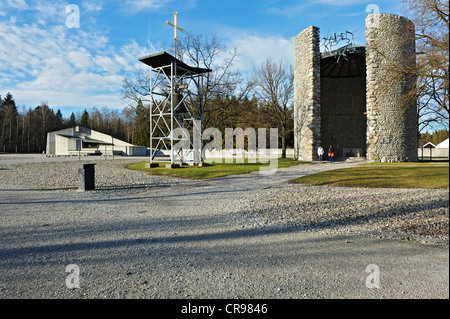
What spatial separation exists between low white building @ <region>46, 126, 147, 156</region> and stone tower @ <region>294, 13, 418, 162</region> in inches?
1558

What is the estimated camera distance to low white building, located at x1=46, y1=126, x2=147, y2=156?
55.2 m

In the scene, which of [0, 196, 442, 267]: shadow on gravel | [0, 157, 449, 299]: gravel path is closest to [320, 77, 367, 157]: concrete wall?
[0, 157, 449, 299]: gravel path

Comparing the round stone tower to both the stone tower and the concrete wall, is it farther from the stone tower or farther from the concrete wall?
the concrete wall

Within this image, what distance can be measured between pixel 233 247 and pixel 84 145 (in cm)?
6563

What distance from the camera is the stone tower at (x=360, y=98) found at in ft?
64.3

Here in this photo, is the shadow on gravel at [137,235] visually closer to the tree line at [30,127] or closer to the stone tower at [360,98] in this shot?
the stone tower at [360,98]

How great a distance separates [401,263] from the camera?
3.47 m

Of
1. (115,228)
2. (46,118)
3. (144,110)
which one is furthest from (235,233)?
(46,118)

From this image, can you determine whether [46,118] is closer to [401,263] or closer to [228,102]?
[228,102]

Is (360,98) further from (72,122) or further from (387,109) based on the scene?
(72,122)
